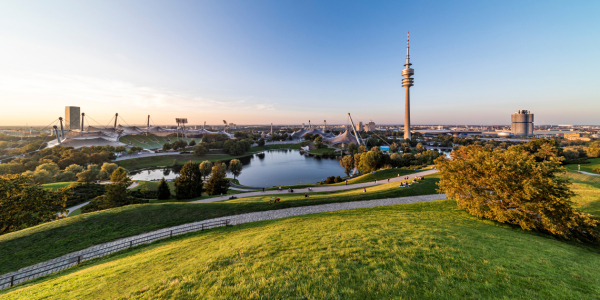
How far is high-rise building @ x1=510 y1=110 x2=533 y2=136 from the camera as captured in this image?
450ft

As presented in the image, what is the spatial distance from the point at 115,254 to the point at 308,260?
9299mm

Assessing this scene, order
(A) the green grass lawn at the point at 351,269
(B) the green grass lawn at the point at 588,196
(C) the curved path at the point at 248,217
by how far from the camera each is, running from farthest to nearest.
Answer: (B) the green grass lawn at the point at 588,196 → (C) the curved path at the point at 248,217 → (A) the green grass lawn at the point at 351,269

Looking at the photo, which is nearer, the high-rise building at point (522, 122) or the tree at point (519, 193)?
the tree at point (519, 193)

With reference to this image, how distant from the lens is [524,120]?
138 m

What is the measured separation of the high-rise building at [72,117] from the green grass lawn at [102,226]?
14108 cm

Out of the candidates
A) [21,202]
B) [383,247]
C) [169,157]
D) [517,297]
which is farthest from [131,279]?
[169,157]

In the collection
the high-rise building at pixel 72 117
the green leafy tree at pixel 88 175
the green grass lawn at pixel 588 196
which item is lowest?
the green leafy tree at pixel 88 175

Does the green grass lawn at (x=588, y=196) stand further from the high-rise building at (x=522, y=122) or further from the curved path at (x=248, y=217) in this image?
the high-rise building at (x=522, y=122)

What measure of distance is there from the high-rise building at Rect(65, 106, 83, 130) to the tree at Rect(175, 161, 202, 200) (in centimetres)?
13277

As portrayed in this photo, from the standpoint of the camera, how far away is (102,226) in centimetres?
1188

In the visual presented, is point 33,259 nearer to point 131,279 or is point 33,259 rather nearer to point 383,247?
point 131,279

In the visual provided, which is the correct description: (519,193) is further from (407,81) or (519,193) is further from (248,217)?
(407,81)

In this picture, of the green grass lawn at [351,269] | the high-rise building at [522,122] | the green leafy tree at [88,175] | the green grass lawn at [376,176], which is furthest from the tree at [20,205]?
the high-rise building at [522,122]

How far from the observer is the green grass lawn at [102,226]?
9375mm
